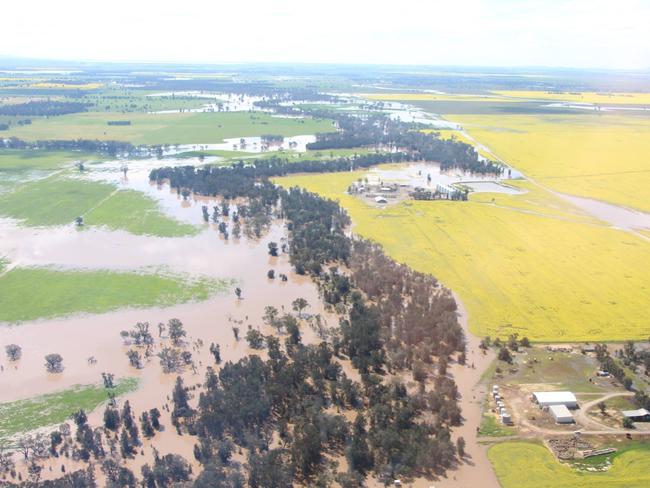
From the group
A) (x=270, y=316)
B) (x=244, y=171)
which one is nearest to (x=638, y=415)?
(x=270, y=316)

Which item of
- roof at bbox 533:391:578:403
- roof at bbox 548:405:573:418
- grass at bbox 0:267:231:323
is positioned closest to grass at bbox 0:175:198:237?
grass at bbox 0:267:231:323

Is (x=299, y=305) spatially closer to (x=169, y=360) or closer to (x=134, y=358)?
(x=169, y=360)

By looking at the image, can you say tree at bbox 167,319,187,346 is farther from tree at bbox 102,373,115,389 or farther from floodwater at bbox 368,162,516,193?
floodwater at bbox 368,162,516,193

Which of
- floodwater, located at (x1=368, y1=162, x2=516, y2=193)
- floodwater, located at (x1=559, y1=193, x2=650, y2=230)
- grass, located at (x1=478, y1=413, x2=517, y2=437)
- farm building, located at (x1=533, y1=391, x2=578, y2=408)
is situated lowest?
grass, located at (x1=478, y1=413, x2=517, y2=437)

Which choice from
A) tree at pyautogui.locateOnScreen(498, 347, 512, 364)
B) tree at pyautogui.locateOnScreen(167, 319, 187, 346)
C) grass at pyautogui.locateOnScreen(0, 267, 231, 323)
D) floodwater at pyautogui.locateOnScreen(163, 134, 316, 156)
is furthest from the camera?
floodwater at pyautogui.locateOnScreen(163, 134, 316, 156)

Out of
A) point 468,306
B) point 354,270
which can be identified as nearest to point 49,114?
point 354,270

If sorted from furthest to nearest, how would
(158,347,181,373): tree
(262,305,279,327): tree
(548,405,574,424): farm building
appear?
(262,305,279,327): tree
(158,347,181,373): tree
(548,405,574,424): farm building

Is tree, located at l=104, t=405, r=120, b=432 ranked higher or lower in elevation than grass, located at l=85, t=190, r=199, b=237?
lower

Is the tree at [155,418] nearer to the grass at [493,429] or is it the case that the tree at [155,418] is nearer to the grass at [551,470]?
the grass at [493,429]

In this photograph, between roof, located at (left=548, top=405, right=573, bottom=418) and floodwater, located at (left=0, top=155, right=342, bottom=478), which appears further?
floodwater, located at (left=0, top=155, right=342, bottom=478)
